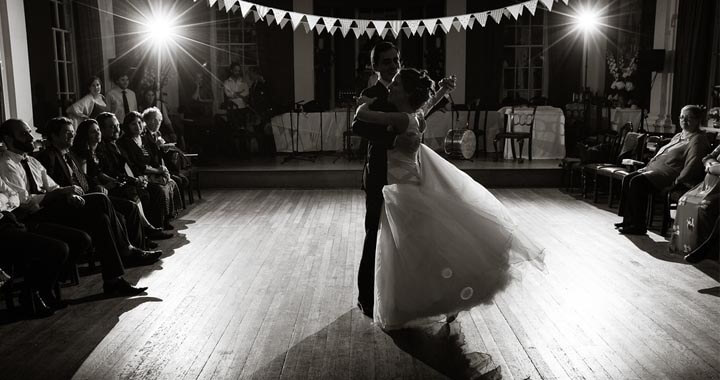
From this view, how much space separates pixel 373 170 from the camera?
11.8ft

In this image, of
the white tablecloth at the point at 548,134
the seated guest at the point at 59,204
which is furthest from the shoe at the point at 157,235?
the white tablecloth at the point at 548,134

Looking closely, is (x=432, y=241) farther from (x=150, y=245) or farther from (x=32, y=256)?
(x=150, y=245)

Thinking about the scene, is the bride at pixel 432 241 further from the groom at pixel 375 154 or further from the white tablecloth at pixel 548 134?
the white tablecloth at pixel 548 134

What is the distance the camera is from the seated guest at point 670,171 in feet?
18.6

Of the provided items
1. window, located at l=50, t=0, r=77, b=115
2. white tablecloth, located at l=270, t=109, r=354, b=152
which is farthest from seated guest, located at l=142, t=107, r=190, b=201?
white tablecloth, located at l=270, t=109, r=354, b=152

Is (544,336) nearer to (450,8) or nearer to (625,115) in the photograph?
(625,115)

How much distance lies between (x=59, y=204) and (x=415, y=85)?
2469 mm

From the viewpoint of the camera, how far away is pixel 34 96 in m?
7.06

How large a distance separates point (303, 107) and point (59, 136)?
6.51m

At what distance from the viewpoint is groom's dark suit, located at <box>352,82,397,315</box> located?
3.44 metres

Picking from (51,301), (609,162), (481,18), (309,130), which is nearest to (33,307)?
(51,301)

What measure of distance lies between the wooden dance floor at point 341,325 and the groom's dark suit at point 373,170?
303 millimetres

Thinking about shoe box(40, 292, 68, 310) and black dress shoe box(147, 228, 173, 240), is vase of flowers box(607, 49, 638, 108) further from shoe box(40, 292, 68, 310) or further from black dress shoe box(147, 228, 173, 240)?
shoe box(40, 292, 68, 310)

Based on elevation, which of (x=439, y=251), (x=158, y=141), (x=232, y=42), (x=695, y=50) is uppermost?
(x=232, y=42)
